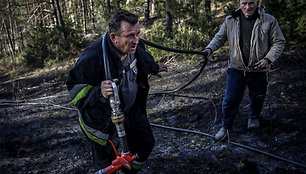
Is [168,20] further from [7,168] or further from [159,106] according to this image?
[7,168]

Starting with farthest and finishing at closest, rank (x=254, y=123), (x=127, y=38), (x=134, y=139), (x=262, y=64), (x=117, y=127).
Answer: (x=254, y=123) < (x=262, y=64) < (x=134, y=139) < (x=127, y=38) < (x=117, y=127)

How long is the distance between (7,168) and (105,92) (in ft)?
11.0

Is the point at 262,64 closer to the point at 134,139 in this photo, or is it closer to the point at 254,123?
the point at 254,123

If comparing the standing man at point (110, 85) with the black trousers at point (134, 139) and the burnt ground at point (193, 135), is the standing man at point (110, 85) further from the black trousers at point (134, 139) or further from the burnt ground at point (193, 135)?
the burnt ground at point (193, 135)

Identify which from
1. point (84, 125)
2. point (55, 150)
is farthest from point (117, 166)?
point (55, 150)

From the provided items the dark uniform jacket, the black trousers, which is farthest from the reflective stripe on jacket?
the dark uniform jacket

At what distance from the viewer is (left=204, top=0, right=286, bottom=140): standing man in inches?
126

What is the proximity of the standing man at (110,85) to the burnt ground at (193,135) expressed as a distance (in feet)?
3.79

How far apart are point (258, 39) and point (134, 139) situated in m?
2.19

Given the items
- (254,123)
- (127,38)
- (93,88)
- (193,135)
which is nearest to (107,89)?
(93,88)

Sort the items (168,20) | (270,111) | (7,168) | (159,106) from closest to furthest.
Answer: (7,168) → (270,111) → (159,106) → (168,20)

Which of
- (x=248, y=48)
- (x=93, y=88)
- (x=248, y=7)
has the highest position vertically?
(x=248, y=7)

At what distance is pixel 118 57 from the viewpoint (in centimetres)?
226

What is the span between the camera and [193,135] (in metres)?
4.32
